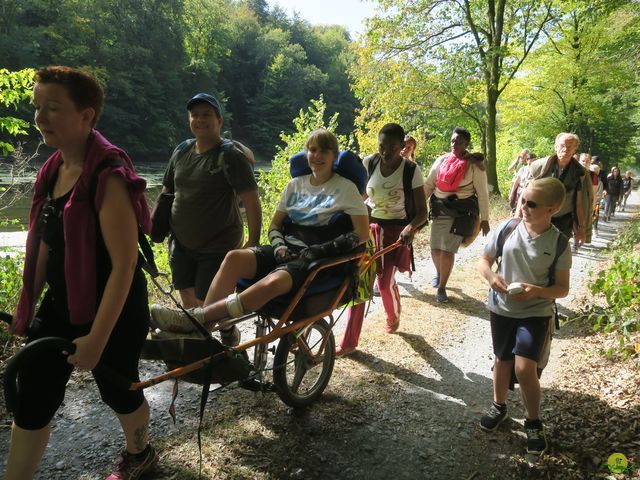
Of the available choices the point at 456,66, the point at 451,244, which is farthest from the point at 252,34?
the point at 451,244

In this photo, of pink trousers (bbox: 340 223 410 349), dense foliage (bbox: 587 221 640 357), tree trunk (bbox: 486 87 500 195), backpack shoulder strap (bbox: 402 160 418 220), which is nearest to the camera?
dense foliage (bbox: 587 221 640 357)

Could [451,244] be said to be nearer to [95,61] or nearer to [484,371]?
[484,371]

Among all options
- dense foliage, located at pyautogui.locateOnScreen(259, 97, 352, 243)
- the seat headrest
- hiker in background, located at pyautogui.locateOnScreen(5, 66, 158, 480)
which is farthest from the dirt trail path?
dense foliage, located at pyautogui.locateOnScreen(259, 97, 352, 243)

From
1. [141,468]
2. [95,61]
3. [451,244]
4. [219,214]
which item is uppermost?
[95,61]

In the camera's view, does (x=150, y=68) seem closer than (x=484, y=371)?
No

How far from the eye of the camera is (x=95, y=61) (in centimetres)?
3725

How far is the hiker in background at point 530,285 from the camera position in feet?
8.65

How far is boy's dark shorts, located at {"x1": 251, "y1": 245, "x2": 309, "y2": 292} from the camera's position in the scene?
2713 mm

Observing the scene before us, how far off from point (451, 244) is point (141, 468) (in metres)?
4.40

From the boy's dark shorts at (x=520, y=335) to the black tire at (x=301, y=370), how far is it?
1.19 m

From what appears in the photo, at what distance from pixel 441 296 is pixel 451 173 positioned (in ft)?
5.25

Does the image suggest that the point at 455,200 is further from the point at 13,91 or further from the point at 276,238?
the point at 13,91

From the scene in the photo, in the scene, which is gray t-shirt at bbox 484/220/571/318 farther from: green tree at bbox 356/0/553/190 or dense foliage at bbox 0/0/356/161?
dense foliage at bbox 0/0/356/161

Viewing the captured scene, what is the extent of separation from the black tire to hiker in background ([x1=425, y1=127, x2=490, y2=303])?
282 centimetres
